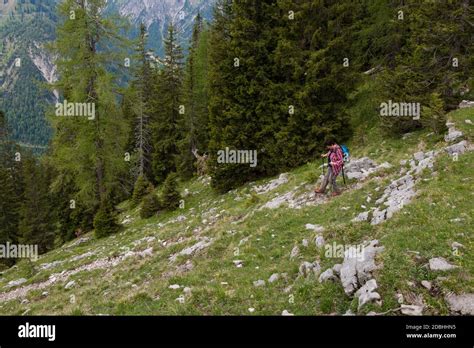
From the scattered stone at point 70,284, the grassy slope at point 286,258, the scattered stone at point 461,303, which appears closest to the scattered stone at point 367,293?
the grassy slope at point 286,258

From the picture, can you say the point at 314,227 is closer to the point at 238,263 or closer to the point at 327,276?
the point at 238,263

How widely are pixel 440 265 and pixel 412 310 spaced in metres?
1.33

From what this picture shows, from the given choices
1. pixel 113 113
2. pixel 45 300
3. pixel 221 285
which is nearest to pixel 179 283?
pixel 221 285

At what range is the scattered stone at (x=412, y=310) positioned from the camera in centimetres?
675

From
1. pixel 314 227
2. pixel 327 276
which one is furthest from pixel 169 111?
pixel 327 276

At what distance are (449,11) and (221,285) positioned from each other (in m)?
16.4

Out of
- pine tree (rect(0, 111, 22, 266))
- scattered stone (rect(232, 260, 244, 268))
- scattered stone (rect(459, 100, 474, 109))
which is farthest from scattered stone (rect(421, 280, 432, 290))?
pine tree (rect(0, 111, 22, 266))

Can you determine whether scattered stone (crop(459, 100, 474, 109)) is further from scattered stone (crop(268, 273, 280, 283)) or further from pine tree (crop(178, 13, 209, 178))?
pine tree (crop(178, 13, 209, 178))

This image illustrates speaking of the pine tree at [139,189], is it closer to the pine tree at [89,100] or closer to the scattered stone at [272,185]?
the pine tree at [89,100]

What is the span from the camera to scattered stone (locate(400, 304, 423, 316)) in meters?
6.75

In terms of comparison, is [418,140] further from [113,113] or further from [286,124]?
[113,113]

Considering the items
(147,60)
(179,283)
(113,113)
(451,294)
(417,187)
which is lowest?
(179,283)

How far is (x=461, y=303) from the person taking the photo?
6727 mm

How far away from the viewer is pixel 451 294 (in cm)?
690
